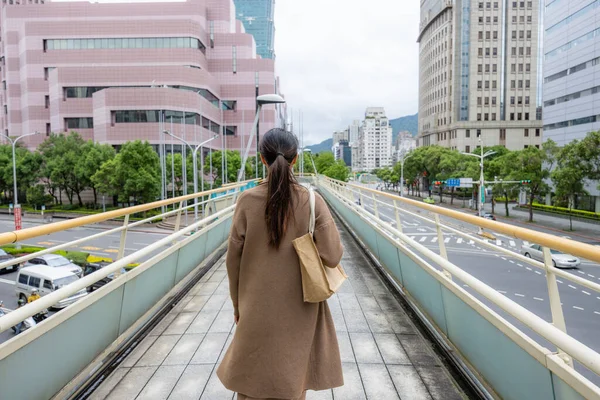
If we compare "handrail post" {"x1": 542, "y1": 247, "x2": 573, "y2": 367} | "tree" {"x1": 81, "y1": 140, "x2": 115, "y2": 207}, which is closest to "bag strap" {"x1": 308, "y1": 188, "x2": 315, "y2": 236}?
"handrail post" {"x1": 542, "y1": 247, "x2": 573, "y2": 367}

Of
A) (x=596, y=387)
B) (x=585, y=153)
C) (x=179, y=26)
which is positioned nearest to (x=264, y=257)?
(x=596, y=387)

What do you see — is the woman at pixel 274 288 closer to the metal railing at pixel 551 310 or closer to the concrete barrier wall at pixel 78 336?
the metal railing at pixel 551 310

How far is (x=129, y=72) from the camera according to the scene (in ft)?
176

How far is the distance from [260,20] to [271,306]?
489 feet

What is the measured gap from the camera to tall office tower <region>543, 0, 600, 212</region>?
38134mm

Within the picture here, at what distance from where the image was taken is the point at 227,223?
842 centimetres

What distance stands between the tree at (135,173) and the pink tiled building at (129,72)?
32.4ft

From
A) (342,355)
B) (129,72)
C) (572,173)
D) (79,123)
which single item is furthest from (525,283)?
(79,123)

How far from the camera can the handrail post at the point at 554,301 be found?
6.47ft

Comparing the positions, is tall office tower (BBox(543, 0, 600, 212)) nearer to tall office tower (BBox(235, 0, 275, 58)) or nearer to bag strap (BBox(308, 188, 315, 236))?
bag strap (BBox(308, 188, 315, 236))

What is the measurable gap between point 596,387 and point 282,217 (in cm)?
139

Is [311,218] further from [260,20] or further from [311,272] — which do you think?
[260,20]

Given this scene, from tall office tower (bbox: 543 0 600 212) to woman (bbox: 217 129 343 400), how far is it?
40.1 m

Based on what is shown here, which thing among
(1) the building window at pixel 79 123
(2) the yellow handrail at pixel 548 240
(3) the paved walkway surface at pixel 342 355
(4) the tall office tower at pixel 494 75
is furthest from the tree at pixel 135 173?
(4) the tall office tower at pixel 494 75
